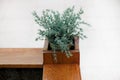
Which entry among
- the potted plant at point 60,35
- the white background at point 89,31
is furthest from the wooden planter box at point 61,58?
the white background at point 89,31

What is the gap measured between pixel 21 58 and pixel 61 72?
0.41m

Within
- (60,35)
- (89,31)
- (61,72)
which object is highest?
(89,31)

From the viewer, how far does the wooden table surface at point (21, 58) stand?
1969 millimetres

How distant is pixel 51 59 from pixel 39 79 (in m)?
0.26

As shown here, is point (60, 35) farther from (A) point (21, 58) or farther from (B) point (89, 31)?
(B) point (89, 31)

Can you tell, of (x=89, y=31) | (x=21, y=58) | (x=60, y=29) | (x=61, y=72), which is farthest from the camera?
(x=89, y=31)

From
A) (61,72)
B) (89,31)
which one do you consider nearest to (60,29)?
(61,72)

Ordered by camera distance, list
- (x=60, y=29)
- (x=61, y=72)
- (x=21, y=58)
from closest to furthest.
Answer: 1. (x=61, y=72)
2. (x=60, y=29)
3. (x=21, y=58)

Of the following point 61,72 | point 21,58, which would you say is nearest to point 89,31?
point 21,58

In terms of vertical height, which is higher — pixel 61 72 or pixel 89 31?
pixel 89 31

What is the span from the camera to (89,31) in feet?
13.3

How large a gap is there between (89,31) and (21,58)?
85.7 inches

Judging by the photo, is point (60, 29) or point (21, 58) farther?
point (21, 58)

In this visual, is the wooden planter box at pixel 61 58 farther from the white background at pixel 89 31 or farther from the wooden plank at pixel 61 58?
the white background at pixel 89 31
